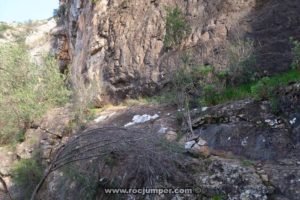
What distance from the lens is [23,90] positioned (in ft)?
52.1

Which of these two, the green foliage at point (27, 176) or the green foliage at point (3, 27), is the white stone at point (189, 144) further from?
the green foliage at point (3, 27)

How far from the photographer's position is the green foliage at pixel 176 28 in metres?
11.9

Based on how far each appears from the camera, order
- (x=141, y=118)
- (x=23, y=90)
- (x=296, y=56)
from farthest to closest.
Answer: (x=23, y=90) → (x=141, y=118) → (x=296, y=56)

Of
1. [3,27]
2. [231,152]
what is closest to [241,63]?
[231,152]

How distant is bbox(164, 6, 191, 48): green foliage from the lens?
1193 centimetres

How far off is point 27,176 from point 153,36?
575 cm

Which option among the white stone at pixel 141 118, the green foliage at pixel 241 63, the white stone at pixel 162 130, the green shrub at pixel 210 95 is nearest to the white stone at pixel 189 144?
the white stone at pixel 162 130

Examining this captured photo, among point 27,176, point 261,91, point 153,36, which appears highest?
point 153,36

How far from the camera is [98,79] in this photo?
1486 cm

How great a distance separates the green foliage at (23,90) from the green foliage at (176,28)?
5.44 meters

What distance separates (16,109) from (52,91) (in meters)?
1.69

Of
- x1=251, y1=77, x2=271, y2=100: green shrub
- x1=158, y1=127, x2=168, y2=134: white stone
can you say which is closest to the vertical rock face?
x1=251, y1=77, x2=271, y2=100: green shrub

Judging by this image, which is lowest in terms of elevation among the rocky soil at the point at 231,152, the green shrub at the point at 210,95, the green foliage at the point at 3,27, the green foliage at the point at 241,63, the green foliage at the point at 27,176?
the green foliage at the point at 27,176

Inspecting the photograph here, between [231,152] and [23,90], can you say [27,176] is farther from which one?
[231,152]
